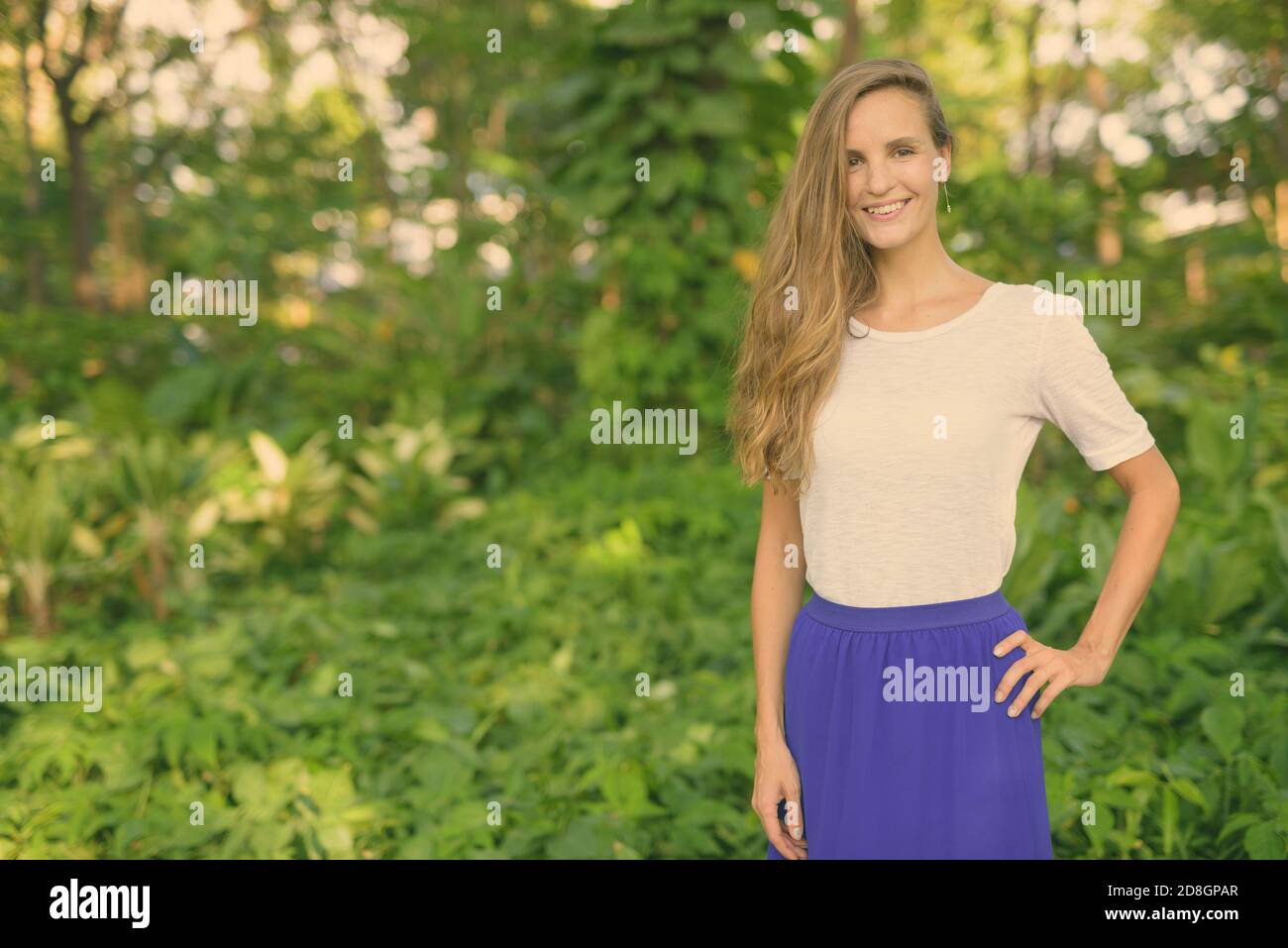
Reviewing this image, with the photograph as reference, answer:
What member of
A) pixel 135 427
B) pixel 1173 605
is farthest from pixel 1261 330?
pixel 135 427

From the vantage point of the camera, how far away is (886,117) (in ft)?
4.30

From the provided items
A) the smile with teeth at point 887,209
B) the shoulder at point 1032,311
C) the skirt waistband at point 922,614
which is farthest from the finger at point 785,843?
the smile with teeth at point 887,209

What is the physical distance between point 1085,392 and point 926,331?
0.22m

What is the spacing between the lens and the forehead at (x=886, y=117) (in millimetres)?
1309

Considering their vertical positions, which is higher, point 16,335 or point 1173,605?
point 16,335

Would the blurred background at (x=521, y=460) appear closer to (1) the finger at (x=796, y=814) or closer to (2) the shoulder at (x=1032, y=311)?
(2) the shoulder at (x=1032, y=311)

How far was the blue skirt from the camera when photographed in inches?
50.6

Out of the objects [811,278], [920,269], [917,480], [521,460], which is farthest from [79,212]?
[917,480]

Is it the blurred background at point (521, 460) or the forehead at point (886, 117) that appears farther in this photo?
the blurred background at point (521, 460)

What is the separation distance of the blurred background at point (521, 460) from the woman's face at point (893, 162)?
0.52 m
